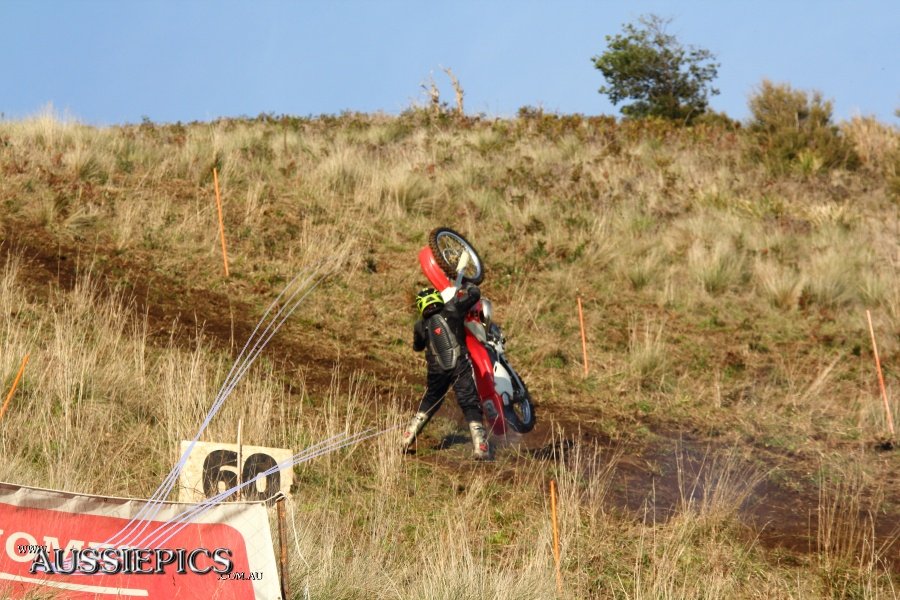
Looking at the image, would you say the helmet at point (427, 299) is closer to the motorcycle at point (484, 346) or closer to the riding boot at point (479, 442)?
the motorcycle at point (484, 346)

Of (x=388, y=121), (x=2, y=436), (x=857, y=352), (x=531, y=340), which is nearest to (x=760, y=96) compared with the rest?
(x=388, y=121)

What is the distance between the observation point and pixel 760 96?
83.2 feet

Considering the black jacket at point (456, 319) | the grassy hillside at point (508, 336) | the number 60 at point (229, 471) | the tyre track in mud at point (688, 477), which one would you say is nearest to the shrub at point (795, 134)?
the grassy hillside at point (508, 336)

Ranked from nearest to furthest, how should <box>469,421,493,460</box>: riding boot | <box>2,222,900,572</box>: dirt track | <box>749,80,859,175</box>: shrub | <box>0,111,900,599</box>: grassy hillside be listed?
<box>0,111,900,599</box>: grassy hillside → <box>2,222,900,572</box>: dirt track → <box>469,421,493,460</box>: riding boot → <box>749,80,859,175</box>: shrub

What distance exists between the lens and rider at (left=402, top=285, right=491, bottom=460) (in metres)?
8.62

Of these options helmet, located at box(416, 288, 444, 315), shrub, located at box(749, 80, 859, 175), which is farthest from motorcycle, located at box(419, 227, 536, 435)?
shrub, located at box(749, 80, 859, 175)

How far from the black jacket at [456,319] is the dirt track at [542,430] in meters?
0.92

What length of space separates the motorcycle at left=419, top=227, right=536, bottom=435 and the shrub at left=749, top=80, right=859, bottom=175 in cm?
1449

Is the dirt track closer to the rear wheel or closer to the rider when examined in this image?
the rider

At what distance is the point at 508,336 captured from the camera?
44.0 ft

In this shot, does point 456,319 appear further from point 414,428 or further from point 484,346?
point 414,428

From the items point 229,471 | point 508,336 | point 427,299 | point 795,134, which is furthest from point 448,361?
point 795,134

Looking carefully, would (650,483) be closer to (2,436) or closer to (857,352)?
(2,436)

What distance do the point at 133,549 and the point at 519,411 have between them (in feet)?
18.2
